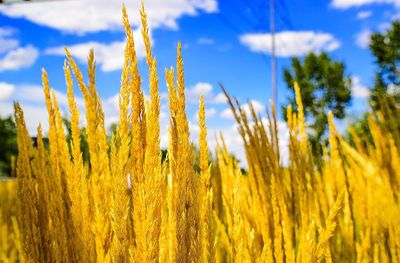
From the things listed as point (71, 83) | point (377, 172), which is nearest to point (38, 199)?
point (71, 83)

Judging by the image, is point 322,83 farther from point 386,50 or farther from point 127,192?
point 127,192

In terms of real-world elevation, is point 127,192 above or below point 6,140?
below

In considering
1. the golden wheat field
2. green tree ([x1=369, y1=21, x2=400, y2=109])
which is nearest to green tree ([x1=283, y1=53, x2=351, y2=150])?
green tree ([x1=369, y1=21, x2=400, y2=109])

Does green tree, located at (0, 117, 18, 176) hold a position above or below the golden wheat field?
above

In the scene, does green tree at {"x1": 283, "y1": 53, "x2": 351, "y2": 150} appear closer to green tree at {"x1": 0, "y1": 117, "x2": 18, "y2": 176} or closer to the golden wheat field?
green tree at {"x1": 0, "y1": 117, "x2": 18, "y2": 176}

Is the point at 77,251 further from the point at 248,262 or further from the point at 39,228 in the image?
the point at 248,262

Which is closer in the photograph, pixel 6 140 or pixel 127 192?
pixel 127 192

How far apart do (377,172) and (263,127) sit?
77cm

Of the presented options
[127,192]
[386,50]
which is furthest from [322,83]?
[127,192]

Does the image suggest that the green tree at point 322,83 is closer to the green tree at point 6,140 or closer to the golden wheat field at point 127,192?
the green tree at point 6,140

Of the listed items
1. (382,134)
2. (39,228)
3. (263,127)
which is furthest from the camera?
(382,134)

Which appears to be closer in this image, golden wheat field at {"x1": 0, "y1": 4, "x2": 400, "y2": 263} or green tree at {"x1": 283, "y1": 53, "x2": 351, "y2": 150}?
golden wheat field at {"x1": 0, "y1": 4, "x2": 400, "y2": 263}

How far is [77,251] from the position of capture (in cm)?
127

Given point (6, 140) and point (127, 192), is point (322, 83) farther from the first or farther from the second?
point (127, 192)
